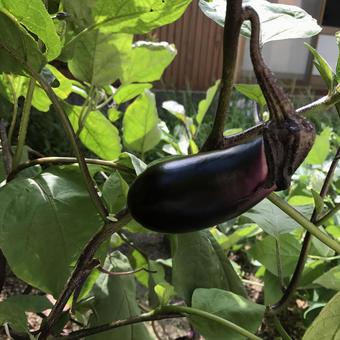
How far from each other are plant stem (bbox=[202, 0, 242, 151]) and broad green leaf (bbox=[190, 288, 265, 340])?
0.17 metres

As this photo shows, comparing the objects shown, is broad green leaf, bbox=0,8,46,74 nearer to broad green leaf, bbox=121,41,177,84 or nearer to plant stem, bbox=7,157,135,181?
plant stem, bbox=7,157,135,181

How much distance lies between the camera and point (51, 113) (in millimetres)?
2547

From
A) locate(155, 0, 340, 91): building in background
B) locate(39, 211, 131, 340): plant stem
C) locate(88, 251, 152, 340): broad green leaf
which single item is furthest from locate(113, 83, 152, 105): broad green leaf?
locate(155, 0, 340, 91): building in background

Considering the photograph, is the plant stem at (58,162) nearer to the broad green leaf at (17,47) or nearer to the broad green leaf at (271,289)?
the broad green leaf at (17,47)

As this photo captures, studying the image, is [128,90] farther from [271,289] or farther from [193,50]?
[193,50]

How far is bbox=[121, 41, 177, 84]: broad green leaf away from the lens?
2.01 feet

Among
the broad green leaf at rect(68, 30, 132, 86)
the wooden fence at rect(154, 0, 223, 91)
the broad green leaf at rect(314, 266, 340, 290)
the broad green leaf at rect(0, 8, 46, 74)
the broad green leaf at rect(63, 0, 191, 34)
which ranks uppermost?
the broad green leaf at rect(63, 0, 191, 34)

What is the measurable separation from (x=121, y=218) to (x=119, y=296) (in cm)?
25

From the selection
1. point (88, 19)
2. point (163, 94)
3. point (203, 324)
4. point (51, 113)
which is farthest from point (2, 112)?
point (163, 94)

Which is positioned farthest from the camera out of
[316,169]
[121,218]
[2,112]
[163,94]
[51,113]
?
[163,94]

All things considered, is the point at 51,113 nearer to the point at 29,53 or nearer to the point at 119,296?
the point at 119,296

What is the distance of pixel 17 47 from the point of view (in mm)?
361

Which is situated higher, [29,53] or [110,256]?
[29,53]

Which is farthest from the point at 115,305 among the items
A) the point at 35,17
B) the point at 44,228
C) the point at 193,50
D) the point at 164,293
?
the point at 193,50
